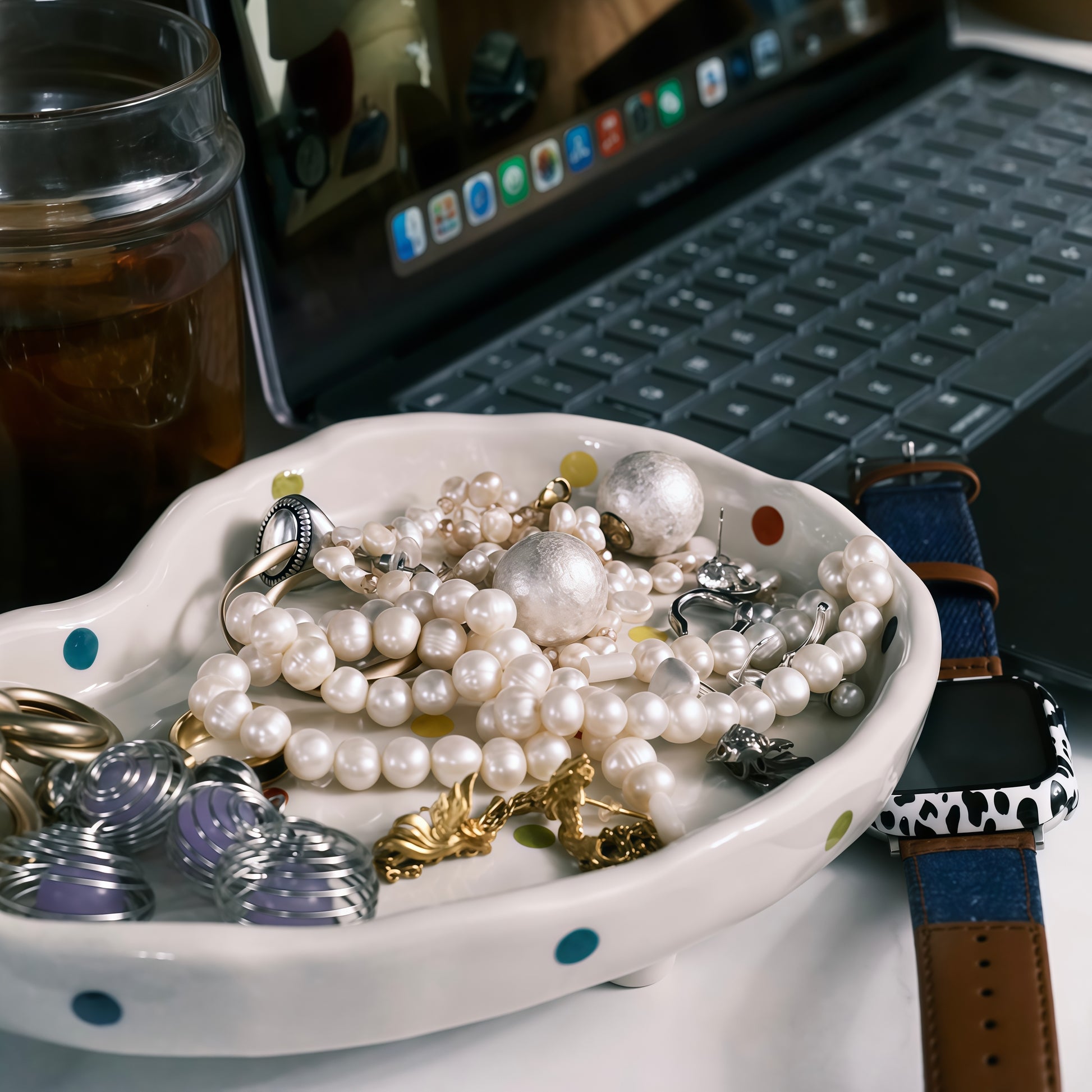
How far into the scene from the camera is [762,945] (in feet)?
1.04

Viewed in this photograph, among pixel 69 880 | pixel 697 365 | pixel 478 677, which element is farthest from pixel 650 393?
pixel 69 880

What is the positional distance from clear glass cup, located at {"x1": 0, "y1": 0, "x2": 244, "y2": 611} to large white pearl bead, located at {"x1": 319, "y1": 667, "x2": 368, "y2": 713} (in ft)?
0.40

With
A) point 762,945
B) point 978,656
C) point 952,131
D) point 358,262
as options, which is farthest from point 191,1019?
point 952,131

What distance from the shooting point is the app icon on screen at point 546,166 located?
589mm

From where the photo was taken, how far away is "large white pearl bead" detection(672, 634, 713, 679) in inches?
13.7

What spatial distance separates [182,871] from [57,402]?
0.17 meters

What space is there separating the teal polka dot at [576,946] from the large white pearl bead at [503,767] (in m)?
0.06

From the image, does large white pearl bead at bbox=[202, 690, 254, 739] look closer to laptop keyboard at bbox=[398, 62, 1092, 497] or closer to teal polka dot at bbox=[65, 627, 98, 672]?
teal polka dot at bbox=[65, 627, 98, 672]

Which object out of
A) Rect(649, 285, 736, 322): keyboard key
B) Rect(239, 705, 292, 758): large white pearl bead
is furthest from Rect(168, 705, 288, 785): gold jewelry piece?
Rect(649, 285, 736, 322): keyboard key

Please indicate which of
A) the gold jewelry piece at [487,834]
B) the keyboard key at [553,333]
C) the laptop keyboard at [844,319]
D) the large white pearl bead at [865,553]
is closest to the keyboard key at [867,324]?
the laptop keyboard at [844,319]

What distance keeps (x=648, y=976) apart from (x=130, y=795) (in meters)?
0.13

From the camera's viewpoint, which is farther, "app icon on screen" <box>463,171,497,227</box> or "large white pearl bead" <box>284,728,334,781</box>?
"app icon on screen" <box>463,171,497,227</box>

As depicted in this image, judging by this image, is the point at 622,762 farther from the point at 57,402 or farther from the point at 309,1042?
the point at 57,402

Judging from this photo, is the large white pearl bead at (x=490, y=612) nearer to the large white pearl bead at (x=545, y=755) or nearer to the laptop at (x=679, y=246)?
the large white pearl bead at (x=545, y=755)
